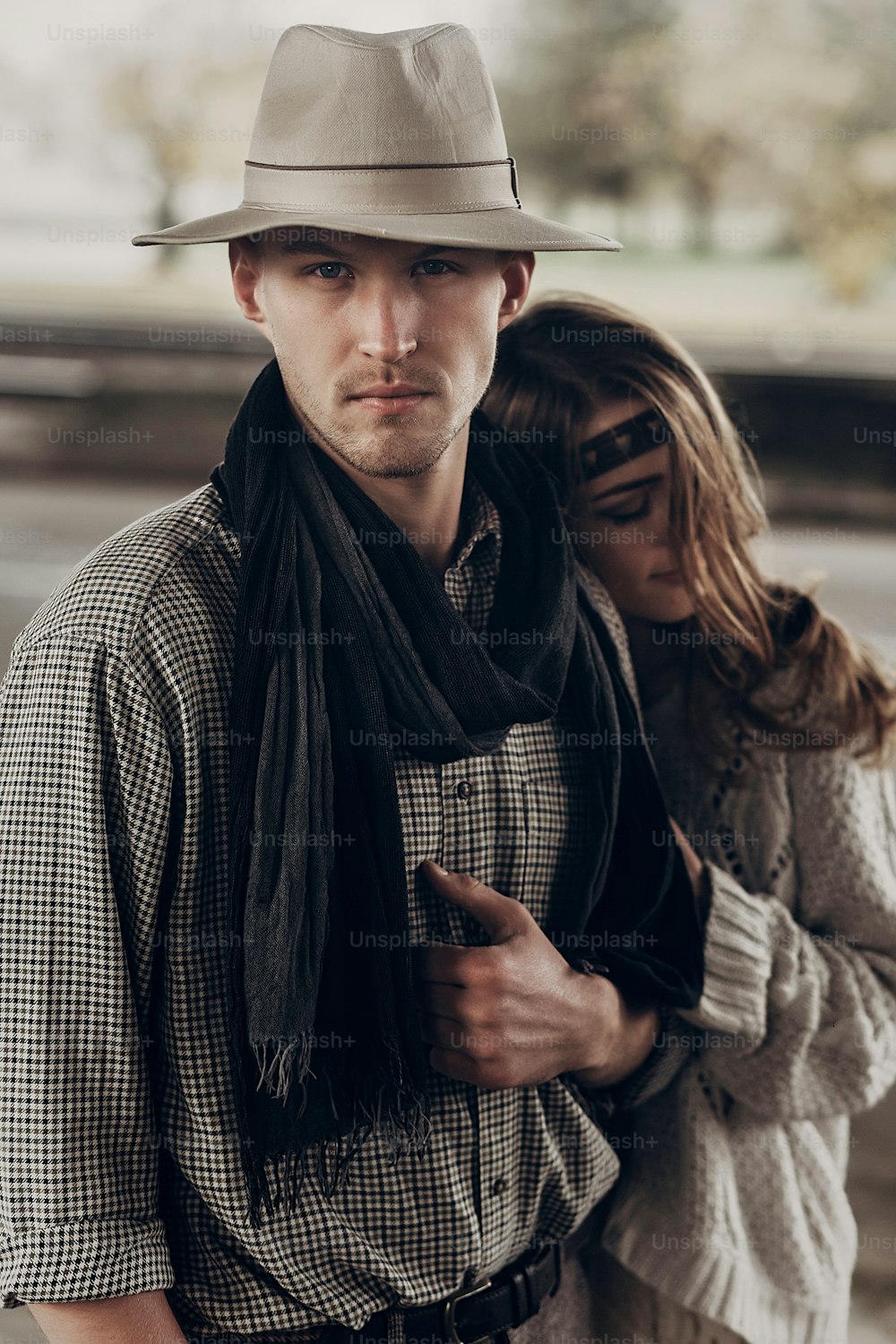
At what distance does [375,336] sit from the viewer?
959mm

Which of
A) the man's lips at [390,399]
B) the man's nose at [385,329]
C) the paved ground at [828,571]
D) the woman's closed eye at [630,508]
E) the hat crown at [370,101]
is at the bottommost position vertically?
the paved ground at [828,571]

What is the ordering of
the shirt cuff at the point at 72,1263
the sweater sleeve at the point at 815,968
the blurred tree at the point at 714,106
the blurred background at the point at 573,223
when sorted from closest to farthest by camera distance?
the shirt cuff at the point at 72,1263 < the sweater sleeve at the point at 815,968 < the blurred background at the point at 573,223 < the blurred tree at the point at 714,106

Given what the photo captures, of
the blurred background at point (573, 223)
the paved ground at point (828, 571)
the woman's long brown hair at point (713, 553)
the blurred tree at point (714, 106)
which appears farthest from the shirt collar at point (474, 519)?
the blurred tree at point (714, 106)

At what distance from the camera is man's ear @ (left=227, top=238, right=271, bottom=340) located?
40.2 inches

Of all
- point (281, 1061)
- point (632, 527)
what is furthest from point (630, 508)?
point (281, 1061)

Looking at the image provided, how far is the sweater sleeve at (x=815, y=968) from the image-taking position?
1.24 metres

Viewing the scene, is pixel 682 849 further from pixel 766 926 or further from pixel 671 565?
pixel 671 565

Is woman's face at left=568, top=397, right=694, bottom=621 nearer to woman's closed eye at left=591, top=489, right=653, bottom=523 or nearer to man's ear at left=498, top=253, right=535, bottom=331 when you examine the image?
woman's closed eye at left=591, top=489, right=653, bottom=523

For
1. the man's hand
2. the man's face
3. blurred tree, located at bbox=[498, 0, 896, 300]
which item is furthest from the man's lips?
blurred tree, located at bbox=[498, 0, 896, 300]

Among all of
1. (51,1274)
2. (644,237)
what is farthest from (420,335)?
(644,237)

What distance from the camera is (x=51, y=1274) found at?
0.86 metres

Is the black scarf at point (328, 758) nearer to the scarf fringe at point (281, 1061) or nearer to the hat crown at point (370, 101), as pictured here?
the scarf fringe at point (281, 1061)

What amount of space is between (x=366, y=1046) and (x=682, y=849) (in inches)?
17.4

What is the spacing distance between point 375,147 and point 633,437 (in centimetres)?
48
